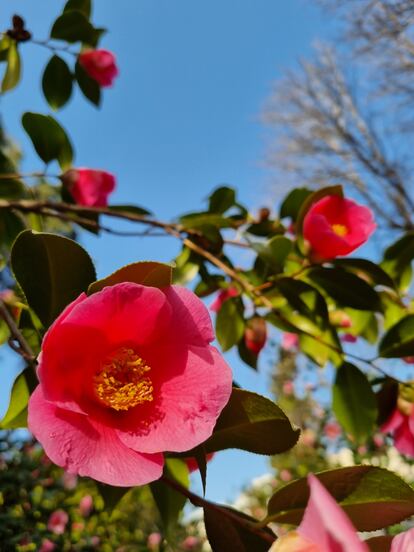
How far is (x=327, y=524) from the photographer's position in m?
0.21

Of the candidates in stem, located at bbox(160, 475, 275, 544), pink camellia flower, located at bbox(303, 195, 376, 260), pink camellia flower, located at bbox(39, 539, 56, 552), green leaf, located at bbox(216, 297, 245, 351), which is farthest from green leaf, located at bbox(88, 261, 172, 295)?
pink camellia flower, located at bbox(39, 539, 56, 552)

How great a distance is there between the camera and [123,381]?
392 mm

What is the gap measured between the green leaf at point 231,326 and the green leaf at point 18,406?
1.42ft

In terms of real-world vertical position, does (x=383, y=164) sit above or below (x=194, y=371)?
below

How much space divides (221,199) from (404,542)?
82 cm

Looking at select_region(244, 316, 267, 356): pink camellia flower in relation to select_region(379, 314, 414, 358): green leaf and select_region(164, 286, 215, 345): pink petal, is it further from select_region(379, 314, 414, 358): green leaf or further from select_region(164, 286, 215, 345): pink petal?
select_region(164, 286, 215, 345): pink petal

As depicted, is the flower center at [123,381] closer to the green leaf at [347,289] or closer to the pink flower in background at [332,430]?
the green leaf at [347,289]

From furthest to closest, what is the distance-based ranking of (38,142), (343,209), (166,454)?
1. (38,142)
2. (343,209)
3. (166,454)

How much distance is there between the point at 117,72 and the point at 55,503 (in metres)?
1.86

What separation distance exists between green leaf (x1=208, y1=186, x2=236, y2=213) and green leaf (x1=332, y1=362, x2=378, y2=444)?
37cm

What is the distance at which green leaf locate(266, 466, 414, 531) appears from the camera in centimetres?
33

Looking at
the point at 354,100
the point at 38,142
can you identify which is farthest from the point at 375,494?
the point at 354,100

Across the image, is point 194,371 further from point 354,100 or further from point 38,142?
point 354,100

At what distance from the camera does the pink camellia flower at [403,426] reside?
740 millimetres
